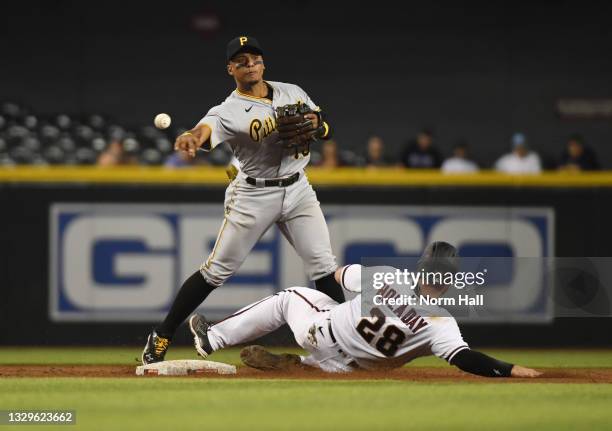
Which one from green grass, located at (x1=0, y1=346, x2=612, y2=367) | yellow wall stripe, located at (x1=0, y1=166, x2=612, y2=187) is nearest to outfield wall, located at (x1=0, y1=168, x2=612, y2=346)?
yellow wall stripe, located at (x1=0, y1=166, x2=612, y2=187)

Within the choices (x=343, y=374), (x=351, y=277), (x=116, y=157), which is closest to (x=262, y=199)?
(x=351, y=277)

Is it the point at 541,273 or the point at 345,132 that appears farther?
the point at 345,132

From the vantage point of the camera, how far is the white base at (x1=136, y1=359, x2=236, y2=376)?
651 cm

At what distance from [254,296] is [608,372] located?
3238mm

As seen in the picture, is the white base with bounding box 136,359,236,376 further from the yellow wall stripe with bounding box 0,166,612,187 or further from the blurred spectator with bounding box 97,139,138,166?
the blurred spectator with bounding box 97,139,138,166

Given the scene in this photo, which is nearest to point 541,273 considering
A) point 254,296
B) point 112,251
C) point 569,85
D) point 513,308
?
point 513,308

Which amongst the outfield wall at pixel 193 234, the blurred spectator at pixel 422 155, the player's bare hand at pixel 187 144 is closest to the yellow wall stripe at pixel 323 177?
the outfield wall at pixel 193 234

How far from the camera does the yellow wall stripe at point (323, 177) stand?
959cm

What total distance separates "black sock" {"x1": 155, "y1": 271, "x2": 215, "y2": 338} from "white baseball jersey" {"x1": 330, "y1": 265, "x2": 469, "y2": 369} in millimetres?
836

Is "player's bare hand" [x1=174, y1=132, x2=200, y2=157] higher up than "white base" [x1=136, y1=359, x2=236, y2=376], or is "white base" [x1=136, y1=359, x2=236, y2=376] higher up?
"player's bare hand" [x1=174, y1=132, x2=200, y2=157]

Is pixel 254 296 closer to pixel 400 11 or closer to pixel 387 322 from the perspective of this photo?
pixel 387 322

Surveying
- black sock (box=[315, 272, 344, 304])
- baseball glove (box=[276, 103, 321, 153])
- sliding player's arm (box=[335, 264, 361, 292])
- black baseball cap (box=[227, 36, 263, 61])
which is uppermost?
black baseball cap (box=[227, 36, 263, 61])

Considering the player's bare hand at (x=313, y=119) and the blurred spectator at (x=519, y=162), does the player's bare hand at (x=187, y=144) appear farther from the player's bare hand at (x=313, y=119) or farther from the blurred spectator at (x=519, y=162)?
the blurred spectator at (x=519, y=162)

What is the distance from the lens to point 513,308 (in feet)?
31.9
